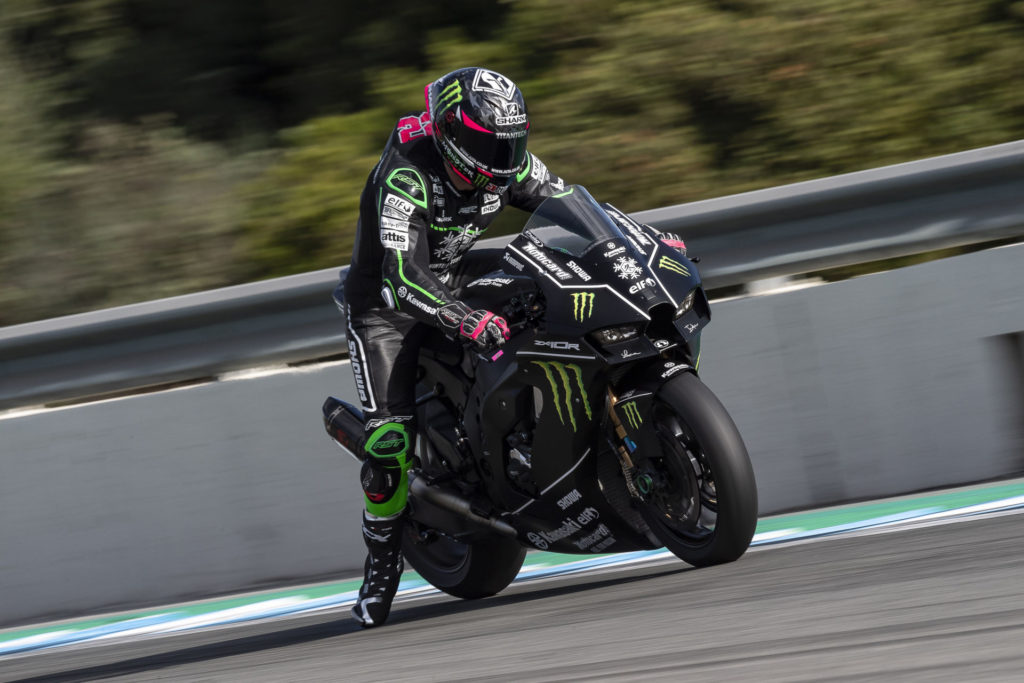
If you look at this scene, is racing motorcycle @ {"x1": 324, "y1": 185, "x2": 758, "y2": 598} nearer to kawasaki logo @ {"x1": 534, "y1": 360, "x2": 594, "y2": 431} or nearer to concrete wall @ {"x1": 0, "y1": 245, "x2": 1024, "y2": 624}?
kawasaki logo @ {"x1": 534, "y1": 360, "x2": 594, "y2": 431}

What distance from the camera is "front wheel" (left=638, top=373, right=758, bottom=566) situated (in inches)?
165

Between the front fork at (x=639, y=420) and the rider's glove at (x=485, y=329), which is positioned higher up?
the rider's glove at (x=485, y=329)

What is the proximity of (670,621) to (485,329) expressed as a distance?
1.23 metres

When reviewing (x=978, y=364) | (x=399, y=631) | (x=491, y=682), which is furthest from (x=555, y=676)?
(x=978, y=364)

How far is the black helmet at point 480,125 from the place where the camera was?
4.88 meters

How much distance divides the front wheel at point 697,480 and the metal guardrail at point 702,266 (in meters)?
1.75

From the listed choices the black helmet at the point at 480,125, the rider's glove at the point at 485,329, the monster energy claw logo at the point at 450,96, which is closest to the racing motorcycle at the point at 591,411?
the rider's glove at the point at 485,329

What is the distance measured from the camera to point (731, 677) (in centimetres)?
320

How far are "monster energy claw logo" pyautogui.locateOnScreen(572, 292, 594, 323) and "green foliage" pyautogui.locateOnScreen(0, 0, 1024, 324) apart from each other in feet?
10.5

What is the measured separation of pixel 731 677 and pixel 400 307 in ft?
7.31

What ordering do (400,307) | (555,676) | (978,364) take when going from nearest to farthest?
1. (555,676)
2. (400,307)
3. (978,364)

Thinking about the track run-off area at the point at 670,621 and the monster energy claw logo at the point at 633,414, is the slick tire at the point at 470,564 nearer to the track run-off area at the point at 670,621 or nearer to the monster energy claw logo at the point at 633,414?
the track run-off area at the point at 670,621

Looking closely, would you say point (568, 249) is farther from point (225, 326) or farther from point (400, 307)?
point (225, 326)

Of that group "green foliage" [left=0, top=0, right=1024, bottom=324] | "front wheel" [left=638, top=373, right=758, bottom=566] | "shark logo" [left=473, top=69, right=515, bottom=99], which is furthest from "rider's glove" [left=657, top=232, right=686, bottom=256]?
"green foliage" [left=0, top=0, right=1024, bottom=324]
